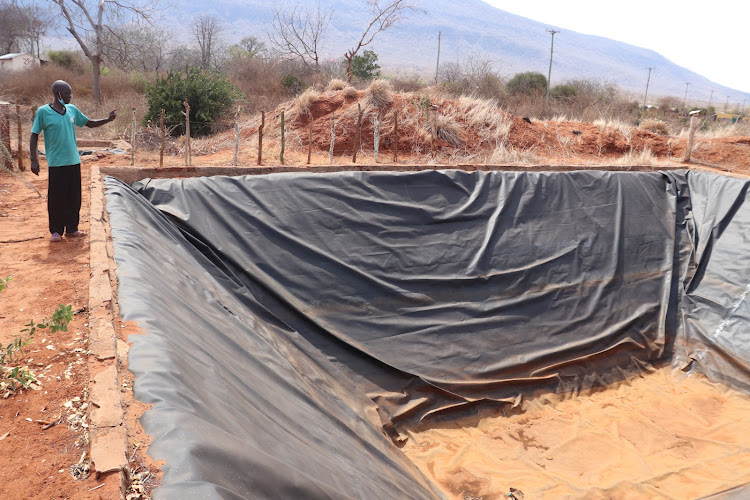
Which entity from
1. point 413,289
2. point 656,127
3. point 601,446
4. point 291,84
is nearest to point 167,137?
point 413,289

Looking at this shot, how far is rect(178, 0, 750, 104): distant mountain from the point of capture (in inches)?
4395

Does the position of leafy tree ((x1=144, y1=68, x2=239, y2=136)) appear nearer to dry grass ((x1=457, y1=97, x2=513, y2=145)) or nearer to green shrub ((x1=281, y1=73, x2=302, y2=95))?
green shrub ((x1=281, y1=73, x2=302, y2=95))

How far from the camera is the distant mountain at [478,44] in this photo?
11162 cm

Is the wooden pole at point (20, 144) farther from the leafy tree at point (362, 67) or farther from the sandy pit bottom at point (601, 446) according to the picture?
the leafy tree at point (362, 67)

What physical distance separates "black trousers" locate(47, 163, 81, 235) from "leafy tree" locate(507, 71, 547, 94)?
22713 millimetres

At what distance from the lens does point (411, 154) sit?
11211 mm

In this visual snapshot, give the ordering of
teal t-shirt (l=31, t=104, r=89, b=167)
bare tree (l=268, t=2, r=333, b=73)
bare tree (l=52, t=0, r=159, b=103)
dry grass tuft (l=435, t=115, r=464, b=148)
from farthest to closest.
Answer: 1. bare tree (l=268, t=2, r=333, b=73)
2. bare tree (l=52, t=0, r=159, b=103)
3. dry grass tuft (l=435, t=115, r=464, b=148)
4. teal t-shirt (l=31, t=104, r=89, b=167)

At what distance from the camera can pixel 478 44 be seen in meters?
126

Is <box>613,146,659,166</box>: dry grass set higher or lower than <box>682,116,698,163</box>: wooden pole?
lower

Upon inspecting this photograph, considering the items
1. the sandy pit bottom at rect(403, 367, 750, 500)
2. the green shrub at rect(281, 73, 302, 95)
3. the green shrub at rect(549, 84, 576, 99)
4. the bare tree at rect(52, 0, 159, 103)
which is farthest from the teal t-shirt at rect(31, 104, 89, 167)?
the green shrub at rect(549, 84, 576, 99)

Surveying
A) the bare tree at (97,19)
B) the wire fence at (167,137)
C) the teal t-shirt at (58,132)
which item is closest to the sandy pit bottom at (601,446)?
the teal t-shirt at (58,132)

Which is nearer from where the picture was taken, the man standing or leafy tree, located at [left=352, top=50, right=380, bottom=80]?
the man standing

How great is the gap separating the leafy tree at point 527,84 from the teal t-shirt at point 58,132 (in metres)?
22.6

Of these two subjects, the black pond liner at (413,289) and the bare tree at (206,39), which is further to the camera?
the bare tree at (206,39)
